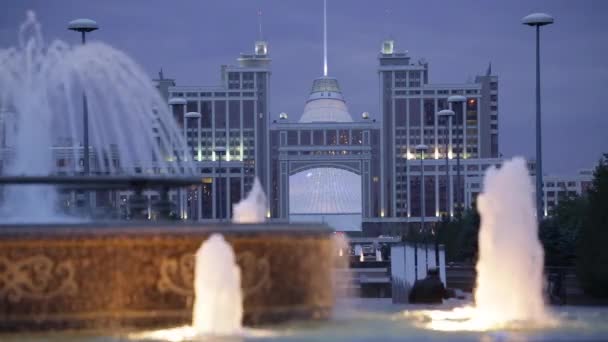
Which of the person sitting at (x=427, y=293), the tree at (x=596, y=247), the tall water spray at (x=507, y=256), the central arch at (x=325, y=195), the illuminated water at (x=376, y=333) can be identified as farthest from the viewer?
the central arch at (x=325, y=195)

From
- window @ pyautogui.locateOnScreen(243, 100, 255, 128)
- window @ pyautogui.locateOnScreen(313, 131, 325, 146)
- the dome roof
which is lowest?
window @ pyautogui.locateOnScreen(313, 131, 325, 146)

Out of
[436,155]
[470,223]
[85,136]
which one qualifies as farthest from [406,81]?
[85,136]

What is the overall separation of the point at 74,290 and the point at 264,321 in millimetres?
2084

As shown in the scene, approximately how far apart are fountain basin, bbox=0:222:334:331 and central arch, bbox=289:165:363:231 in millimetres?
124581

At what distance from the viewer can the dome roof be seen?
533 feet

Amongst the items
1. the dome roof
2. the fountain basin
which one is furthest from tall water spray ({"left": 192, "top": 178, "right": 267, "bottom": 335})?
the dome roof

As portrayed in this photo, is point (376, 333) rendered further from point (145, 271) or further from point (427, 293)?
point (427, 293)

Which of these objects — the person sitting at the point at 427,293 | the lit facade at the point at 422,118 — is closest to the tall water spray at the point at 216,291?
the person sitting at the point at 427,293

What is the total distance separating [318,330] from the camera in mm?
13703

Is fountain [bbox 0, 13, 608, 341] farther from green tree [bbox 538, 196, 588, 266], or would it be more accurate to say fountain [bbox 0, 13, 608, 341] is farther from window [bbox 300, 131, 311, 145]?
window [bbox 300, 131, 311, 145]

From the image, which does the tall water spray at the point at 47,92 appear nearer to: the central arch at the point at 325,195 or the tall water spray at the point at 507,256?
the tall water spray at the point at 507,256

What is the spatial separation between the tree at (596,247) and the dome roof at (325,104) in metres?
131

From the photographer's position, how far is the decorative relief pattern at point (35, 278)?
537 inches

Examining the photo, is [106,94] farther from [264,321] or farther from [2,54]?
[264,321]
